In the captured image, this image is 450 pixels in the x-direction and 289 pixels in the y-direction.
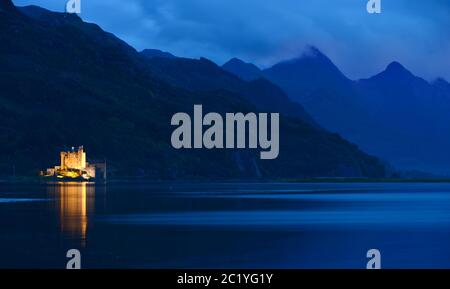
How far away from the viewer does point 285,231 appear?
85.9 metres

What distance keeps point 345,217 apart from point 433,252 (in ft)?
142

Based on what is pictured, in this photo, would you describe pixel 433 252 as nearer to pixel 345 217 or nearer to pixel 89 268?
pixel 89 268

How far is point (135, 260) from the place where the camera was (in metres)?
58.0

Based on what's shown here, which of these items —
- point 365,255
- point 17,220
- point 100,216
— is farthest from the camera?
point 100,216

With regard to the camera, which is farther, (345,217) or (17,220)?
(345,217)
